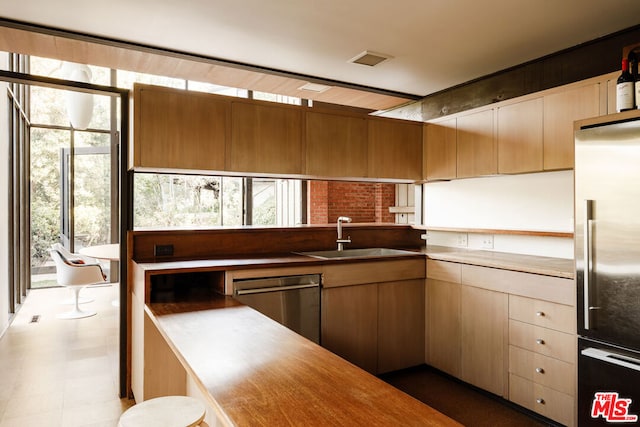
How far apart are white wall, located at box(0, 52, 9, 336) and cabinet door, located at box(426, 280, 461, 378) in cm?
423

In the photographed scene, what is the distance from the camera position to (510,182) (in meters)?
3.63

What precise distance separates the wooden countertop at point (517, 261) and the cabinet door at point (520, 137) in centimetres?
68

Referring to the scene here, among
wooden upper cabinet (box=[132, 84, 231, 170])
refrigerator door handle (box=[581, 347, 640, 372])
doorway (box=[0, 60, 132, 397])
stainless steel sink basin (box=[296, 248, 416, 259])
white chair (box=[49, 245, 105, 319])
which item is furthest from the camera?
doorway (box=[0, 60, 132, 397])

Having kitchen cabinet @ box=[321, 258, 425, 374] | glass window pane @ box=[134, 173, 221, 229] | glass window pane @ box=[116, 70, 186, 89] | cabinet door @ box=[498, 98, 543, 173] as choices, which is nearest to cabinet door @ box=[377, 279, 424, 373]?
kitchen cabinet @ box=[321, 258, 425, 374]

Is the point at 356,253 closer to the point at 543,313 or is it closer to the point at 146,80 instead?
the point at 543,313

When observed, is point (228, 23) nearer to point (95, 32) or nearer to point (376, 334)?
point (95, 32)

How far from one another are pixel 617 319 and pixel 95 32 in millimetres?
3691

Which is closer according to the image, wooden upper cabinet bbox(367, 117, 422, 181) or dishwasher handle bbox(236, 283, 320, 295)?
dishwasher handle bbox(236, 283, 320, 295)

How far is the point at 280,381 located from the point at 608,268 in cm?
183

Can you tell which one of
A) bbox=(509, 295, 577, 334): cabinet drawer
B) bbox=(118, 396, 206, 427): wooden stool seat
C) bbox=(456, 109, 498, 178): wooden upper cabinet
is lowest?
bbox=(118, 396, 206, 427): wooden stool seat

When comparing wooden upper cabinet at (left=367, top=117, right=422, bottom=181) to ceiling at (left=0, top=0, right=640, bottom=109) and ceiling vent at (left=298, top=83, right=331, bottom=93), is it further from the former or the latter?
ceiling vent at (left=298, top=83, right=331, bottom=93)

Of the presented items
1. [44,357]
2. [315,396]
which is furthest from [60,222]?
[315,396]

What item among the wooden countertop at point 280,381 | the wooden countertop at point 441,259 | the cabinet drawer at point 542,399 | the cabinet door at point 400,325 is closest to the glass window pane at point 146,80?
the wooden countertop at point 441,259

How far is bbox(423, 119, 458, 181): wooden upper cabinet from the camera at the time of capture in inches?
149
